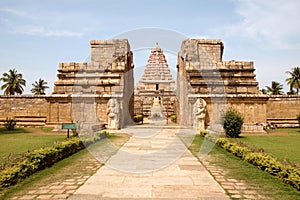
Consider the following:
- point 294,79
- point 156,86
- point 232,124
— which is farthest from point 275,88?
point 232,124

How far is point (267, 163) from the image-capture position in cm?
688

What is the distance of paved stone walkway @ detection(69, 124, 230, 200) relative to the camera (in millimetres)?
5094

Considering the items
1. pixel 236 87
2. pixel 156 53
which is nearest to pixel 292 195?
pixel 236 87

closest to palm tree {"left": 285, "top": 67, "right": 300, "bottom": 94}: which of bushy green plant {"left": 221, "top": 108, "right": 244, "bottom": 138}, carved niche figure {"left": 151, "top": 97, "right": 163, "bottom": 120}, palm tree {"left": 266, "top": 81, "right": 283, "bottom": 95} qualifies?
palm tree {"left": 266, "top": 81, "right": 283, "bottom": 95}

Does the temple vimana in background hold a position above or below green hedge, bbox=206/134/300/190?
above

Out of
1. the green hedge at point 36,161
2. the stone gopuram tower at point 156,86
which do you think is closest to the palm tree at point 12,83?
the stone gopuram tower at point 156,86

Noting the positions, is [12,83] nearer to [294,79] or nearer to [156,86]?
[156,86]

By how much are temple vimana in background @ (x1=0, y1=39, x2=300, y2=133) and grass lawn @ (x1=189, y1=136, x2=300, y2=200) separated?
808 centimetres

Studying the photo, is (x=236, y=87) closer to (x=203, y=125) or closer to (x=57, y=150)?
(x=203, y=125)

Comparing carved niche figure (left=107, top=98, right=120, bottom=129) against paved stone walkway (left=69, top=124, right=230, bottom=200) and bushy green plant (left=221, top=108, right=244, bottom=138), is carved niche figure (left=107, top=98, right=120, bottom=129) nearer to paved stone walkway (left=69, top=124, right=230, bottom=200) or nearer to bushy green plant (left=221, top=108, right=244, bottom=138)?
bushy green plant (left=221, top=108, right=244, bottom=138)

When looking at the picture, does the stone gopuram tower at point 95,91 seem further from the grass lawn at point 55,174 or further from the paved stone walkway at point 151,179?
the paved stone walkway at point 151,179

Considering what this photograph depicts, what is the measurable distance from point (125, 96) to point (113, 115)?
3.73 meters

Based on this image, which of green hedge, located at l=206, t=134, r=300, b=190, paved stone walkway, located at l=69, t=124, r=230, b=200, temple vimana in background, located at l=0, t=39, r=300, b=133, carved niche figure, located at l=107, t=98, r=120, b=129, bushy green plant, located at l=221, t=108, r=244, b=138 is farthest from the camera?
temple vimana in background, located at l=0, t=39, r=300, b=133

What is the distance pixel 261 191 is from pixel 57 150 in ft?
18.5
